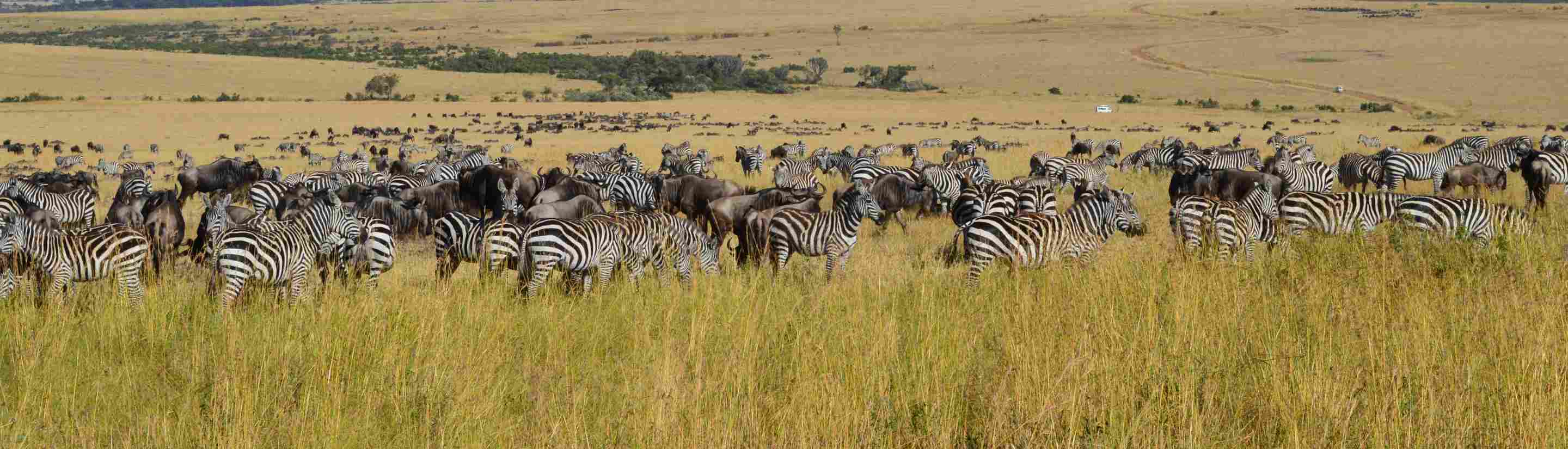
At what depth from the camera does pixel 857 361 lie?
244 inches

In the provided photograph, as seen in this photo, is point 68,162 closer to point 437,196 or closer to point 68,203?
point 68,203

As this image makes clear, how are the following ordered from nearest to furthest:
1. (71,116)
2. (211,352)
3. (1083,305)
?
1. (211,352)
2. (1083,305)
3. (71,116)

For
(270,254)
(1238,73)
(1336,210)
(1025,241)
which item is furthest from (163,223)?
(1238,73)

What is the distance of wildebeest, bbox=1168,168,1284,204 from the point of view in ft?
61.1

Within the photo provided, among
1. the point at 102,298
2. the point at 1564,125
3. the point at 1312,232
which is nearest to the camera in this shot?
the point at 102,298

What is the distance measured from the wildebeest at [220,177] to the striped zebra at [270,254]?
1429 cm

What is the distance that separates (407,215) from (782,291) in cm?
870

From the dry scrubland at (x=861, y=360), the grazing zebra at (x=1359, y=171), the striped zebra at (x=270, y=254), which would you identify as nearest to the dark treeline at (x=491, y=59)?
the grazing zebra at (x=1359, y=171)

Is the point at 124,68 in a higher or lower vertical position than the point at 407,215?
lower

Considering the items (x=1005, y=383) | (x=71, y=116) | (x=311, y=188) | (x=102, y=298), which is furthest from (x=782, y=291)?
(x=71, y=116)

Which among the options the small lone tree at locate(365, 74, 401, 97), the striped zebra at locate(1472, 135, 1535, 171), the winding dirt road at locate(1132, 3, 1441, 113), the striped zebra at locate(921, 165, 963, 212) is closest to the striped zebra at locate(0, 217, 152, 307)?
the striped zebra at locate(921, 165, 963, 212)

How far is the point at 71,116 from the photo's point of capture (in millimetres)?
59344

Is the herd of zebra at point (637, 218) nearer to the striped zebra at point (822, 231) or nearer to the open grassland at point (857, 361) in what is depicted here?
the striped zebra at point (822, 231)

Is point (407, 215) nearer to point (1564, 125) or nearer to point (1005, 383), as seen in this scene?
point (1005, 383)
